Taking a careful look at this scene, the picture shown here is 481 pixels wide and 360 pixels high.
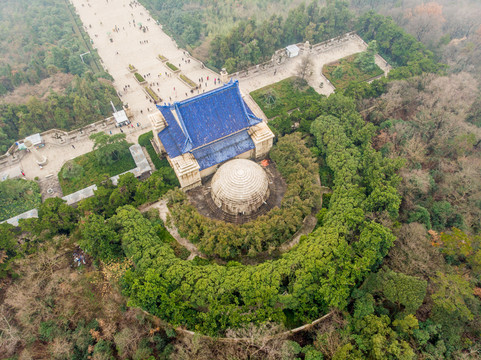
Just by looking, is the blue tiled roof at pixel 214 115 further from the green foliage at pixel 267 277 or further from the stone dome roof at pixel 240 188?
the green foliage at pixel 267 277

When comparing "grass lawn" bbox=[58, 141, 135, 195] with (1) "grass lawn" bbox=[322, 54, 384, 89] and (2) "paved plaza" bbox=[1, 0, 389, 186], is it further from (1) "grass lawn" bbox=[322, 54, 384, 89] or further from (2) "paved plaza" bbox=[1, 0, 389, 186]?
(1) "grass lawn" bbox=[322, 54, 384, 89]

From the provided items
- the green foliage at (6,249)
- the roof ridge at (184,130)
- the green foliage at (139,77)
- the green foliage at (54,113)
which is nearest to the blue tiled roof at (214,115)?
the roof ridge at (184,130)

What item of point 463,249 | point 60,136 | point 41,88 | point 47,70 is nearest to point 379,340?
point 463,249

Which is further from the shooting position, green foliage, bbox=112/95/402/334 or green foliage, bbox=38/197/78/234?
green foliage, bbox=38/197/78/234

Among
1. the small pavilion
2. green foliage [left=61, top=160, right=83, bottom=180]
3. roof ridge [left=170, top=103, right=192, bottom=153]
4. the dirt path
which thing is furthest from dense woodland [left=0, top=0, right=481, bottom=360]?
green foliage [left=61, top=160, right=83, bottom=180]

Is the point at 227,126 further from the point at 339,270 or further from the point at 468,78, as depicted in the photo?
the point at 468,78
